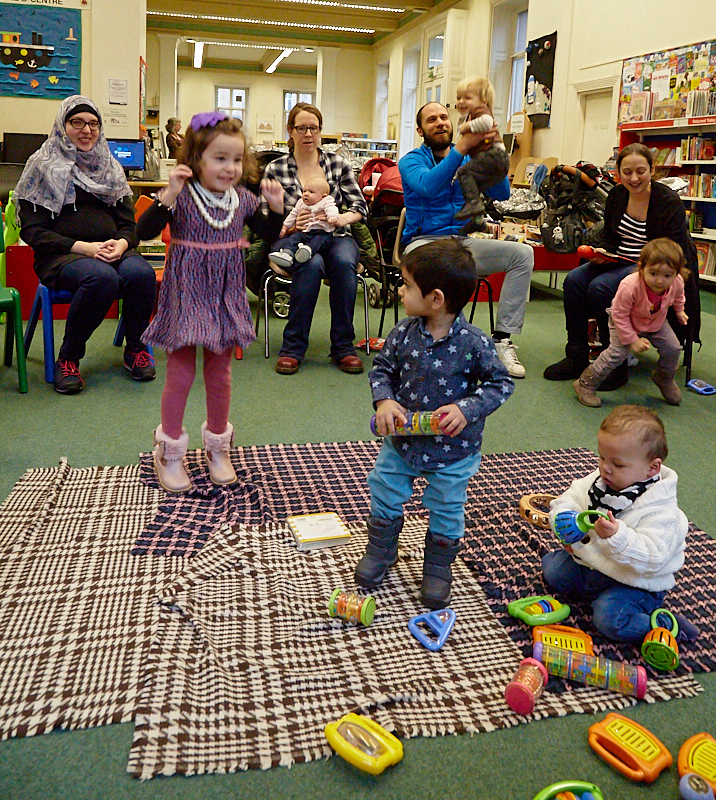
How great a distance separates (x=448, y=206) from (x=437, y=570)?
2.12 m

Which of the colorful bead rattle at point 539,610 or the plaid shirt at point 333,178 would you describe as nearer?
the colorful bead rattle at point 539,610

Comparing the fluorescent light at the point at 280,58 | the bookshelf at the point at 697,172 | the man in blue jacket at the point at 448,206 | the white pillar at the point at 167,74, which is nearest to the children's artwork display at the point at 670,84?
the bookshelf at the point at 697,172

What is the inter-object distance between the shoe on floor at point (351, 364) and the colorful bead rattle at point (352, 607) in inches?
76.9

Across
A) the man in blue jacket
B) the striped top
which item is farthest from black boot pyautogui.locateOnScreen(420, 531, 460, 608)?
the striped top

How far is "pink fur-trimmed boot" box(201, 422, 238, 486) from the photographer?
2195 mm

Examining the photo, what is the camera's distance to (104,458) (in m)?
2.38

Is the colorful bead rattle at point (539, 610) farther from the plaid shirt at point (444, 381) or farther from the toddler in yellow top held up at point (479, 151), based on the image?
the toddler in yellow top held up at point (479, 151)

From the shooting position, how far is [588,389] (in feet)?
10.5

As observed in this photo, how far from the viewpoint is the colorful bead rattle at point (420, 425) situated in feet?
4.95

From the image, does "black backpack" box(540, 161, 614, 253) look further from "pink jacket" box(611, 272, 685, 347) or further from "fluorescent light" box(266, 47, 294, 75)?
"fluorescent light" box(266, 47, 294, 75)

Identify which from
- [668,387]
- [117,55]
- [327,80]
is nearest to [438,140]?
[668,387]

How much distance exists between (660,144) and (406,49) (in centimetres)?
780

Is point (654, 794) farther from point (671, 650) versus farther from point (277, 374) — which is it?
point (277, 374)

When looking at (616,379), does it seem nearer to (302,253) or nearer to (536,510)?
(302,253)
